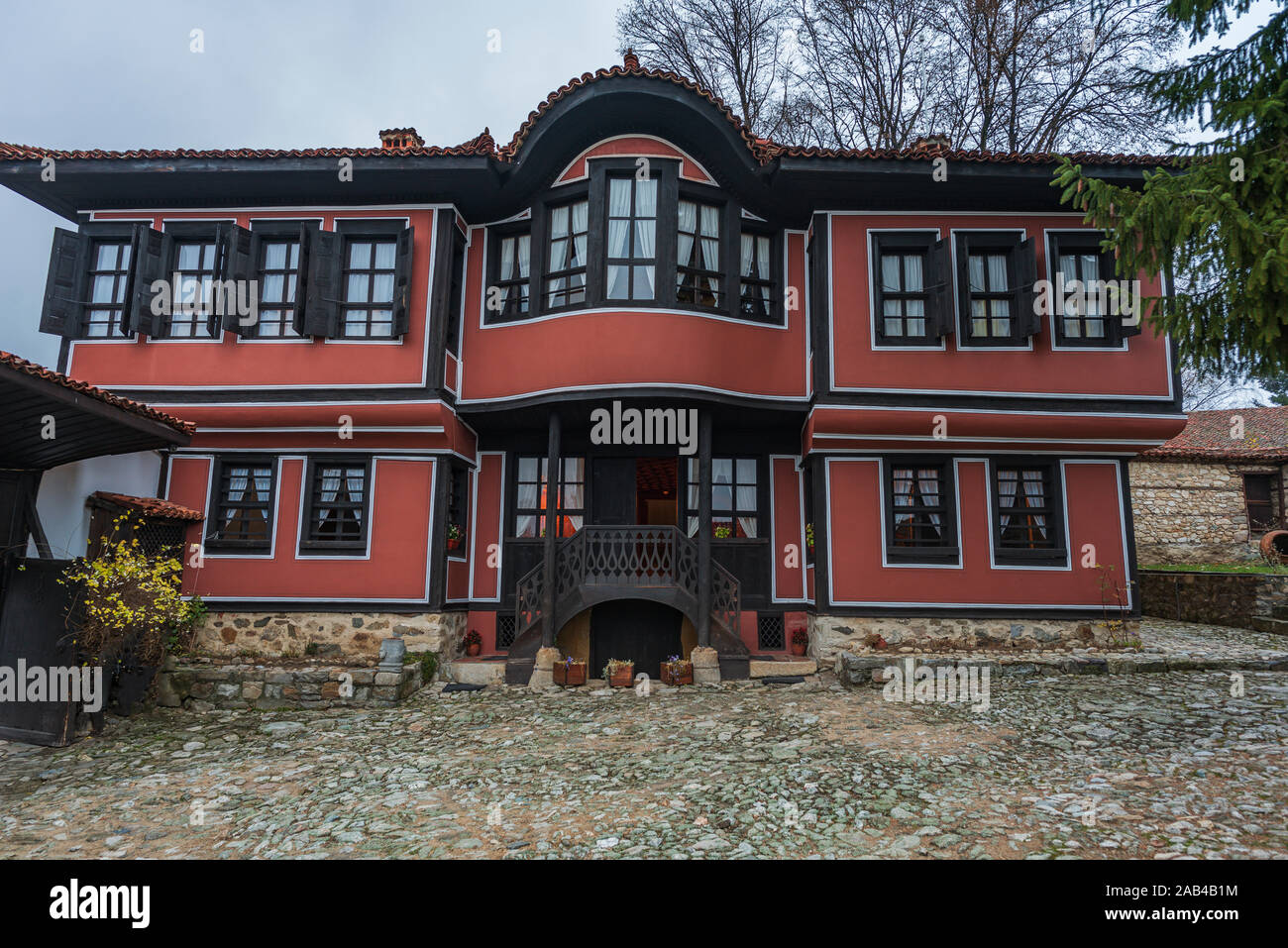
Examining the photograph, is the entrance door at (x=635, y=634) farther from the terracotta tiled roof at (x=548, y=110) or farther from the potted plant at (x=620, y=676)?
the terracotta tiled roof at (x=548, y=110)

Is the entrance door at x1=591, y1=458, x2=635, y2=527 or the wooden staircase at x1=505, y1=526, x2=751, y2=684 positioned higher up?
the entrance door at x1=591, y1=458, x2=635, y2=527

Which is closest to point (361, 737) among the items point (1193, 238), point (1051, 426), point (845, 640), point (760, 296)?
point (845, 640)

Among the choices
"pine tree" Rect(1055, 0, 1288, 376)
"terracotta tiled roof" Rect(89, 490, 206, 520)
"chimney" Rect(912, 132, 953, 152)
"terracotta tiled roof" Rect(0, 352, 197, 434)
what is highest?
"chimney" Rect(912, 132, 953, 152)

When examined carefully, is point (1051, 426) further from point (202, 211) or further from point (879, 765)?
point (202, 211)

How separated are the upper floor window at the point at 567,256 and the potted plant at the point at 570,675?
5.38 meters

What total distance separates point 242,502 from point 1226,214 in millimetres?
12698

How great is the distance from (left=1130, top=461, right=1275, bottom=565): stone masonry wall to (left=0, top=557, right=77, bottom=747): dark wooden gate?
23.0 meters

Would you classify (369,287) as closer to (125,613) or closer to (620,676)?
(125,613)

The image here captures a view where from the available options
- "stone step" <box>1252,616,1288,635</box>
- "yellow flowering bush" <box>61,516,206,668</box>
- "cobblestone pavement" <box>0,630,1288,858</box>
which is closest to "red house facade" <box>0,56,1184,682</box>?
"yellow flowering bush" <box>61,516,206,668</box>

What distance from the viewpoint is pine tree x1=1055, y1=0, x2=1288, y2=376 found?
5555 mm

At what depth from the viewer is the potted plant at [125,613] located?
709 centimetres

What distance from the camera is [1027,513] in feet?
33.7

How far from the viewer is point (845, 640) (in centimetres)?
980

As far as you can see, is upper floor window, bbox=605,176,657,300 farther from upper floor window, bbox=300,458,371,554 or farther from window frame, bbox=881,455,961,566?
upper floor window, bbox=300,458,371,554
